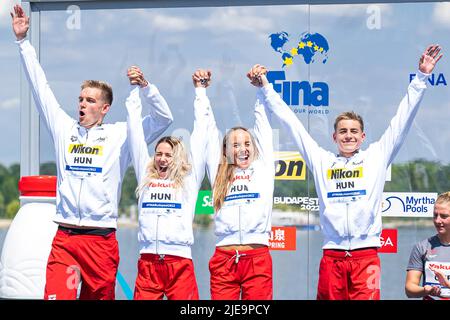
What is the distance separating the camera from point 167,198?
17.3ft

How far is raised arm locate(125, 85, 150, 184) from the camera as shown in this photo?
5336 mm

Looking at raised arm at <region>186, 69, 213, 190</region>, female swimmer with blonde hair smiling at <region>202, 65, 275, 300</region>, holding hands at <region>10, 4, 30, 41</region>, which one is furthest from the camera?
holding hands at <region>10, 4, 30, 41</region>

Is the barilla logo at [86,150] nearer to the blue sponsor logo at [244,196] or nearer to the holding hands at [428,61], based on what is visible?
the blue sponsor logo at [244,196]

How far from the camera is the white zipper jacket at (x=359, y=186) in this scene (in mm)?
5109

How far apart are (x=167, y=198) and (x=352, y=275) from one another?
3.72 ft

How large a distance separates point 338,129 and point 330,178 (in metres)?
0.29

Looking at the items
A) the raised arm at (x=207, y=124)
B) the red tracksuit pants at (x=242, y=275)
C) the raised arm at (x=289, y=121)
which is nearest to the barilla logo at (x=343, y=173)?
the raised arm at (x=289, y=121)

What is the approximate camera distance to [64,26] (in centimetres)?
643

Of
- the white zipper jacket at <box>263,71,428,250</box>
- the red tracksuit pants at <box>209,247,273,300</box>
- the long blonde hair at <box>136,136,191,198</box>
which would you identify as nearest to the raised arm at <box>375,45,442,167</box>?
the white zipper jacket at <box>263,71,428,250</box>

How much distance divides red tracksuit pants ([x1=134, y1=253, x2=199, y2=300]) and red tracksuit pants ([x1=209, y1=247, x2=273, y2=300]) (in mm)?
156

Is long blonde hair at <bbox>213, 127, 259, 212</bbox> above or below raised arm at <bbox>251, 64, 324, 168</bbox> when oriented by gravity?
below

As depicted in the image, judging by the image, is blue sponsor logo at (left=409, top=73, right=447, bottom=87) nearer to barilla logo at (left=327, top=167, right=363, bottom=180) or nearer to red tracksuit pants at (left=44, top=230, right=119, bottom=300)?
barilla logo at (left=327, top=167, right=363, bottom=180)

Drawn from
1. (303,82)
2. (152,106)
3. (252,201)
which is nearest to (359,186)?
(252,201)

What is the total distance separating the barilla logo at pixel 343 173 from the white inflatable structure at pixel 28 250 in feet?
6.64
